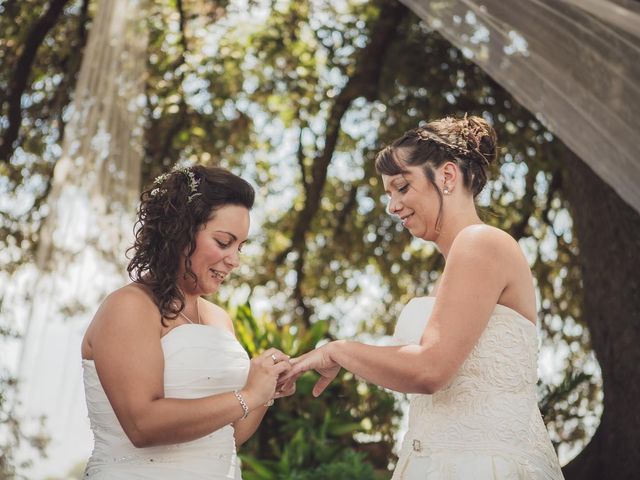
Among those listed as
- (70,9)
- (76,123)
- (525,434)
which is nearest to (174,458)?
(525,434)

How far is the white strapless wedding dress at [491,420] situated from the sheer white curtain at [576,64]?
88 cm

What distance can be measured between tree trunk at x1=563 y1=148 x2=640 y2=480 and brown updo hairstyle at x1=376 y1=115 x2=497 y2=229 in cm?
251

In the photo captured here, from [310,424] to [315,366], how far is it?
10.8 feet

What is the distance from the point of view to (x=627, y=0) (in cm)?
304

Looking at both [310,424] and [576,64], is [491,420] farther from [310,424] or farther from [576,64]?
[310,424]

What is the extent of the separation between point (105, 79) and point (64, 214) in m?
0.70

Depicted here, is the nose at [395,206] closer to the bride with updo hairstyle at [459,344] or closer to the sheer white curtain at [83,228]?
the bride with updo hairstyle at [459,344]

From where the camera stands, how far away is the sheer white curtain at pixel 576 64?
3.16m

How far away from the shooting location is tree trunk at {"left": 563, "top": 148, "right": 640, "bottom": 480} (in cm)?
497

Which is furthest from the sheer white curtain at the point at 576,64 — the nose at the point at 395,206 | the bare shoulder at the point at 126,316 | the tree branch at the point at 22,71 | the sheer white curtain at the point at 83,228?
the tree branch at the point at 22,71

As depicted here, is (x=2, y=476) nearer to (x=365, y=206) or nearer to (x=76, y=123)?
(x=76, y=123)

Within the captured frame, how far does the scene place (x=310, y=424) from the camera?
19.3 feet

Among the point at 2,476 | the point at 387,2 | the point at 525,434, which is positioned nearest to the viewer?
the point at 525,434

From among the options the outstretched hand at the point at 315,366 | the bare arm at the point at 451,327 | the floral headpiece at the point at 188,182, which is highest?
the bare arm at the point at 451,327
